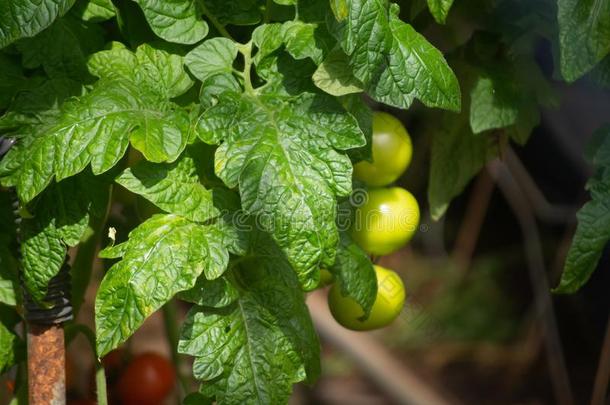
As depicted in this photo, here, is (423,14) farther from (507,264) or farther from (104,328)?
(507,264)

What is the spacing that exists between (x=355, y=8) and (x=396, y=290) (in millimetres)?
339

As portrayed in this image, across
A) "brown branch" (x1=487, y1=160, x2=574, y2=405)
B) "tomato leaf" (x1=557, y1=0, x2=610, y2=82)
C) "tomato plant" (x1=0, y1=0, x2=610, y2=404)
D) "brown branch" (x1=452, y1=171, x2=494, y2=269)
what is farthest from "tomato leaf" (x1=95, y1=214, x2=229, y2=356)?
"brown branch" (x1=452, y1=171, x2=494, y2=269)

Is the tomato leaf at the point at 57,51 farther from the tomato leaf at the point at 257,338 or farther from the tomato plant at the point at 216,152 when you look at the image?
the tomato leaf at the point at 257,338

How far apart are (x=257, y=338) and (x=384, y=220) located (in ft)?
0.61

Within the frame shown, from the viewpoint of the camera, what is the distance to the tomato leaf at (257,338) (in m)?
0.76

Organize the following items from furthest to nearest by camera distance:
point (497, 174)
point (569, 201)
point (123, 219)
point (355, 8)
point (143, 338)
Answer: point (143, 338) → point (569, 201) → point (497, 174) → point (123, 219) → point (355, 8)

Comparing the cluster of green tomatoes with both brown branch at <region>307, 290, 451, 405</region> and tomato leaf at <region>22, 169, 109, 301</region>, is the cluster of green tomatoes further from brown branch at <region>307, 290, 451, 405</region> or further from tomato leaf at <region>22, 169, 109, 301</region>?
brown branch at <region>307, 290, 451, 405</region>

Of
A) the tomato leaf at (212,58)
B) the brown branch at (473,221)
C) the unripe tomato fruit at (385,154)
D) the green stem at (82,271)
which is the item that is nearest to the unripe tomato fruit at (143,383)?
the green stem at (82,271)

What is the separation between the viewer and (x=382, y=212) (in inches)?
34.7

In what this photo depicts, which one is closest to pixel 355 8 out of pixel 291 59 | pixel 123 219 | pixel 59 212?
pixel 291 59

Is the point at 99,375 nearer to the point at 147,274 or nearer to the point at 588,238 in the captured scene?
the point at 147,274

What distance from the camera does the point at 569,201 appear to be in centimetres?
247

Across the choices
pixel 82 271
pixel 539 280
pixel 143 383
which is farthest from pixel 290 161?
pixel 539 280

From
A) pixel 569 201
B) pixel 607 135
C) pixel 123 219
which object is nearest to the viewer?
pixel 607 135
